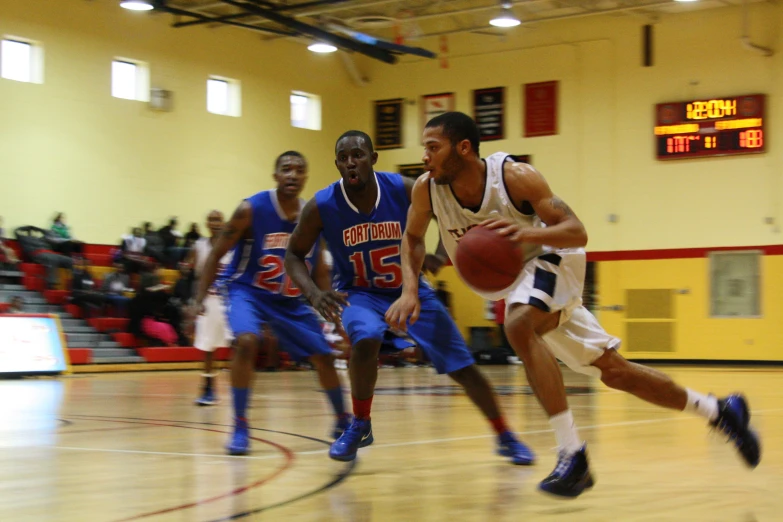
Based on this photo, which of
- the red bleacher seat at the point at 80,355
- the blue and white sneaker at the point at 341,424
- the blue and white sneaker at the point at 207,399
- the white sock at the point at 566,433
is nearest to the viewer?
the white sock at the point at 566,433

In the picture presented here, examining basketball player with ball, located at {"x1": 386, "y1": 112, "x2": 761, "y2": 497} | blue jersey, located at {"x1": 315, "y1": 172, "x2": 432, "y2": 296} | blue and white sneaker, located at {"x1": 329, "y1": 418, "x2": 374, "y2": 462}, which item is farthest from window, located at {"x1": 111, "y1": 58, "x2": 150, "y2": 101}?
basketball player with ball, located at {"x1": 386, "y1": 112, "x2": 761, "y2": 497}

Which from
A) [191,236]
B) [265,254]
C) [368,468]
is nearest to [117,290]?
[191,236]

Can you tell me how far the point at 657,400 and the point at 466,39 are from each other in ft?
59.9

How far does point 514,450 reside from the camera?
478 centimetres

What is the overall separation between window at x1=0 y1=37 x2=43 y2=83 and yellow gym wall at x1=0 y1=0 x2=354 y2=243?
164mm

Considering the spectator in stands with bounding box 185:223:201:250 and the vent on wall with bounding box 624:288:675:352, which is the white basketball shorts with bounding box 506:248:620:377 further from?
the vent on wall with bounding box 624:288:675:352

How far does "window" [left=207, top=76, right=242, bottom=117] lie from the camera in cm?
2061

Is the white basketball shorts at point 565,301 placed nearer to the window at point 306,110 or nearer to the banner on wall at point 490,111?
the banner on wall at point 490,111

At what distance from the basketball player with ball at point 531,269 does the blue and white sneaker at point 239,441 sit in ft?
4.03

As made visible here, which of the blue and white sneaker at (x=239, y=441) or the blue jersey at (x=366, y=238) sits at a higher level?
the blue jersey at (x=366, y=238)

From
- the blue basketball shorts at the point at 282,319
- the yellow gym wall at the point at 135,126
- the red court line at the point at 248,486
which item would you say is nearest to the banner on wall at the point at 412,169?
the yellow gym wall at the point at 135,126

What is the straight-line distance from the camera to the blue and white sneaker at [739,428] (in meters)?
4.20

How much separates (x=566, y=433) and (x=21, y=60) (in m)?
15.8

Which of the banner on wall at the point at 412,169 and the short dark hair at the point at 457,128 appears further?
the banner on wall at the point at 412,169
